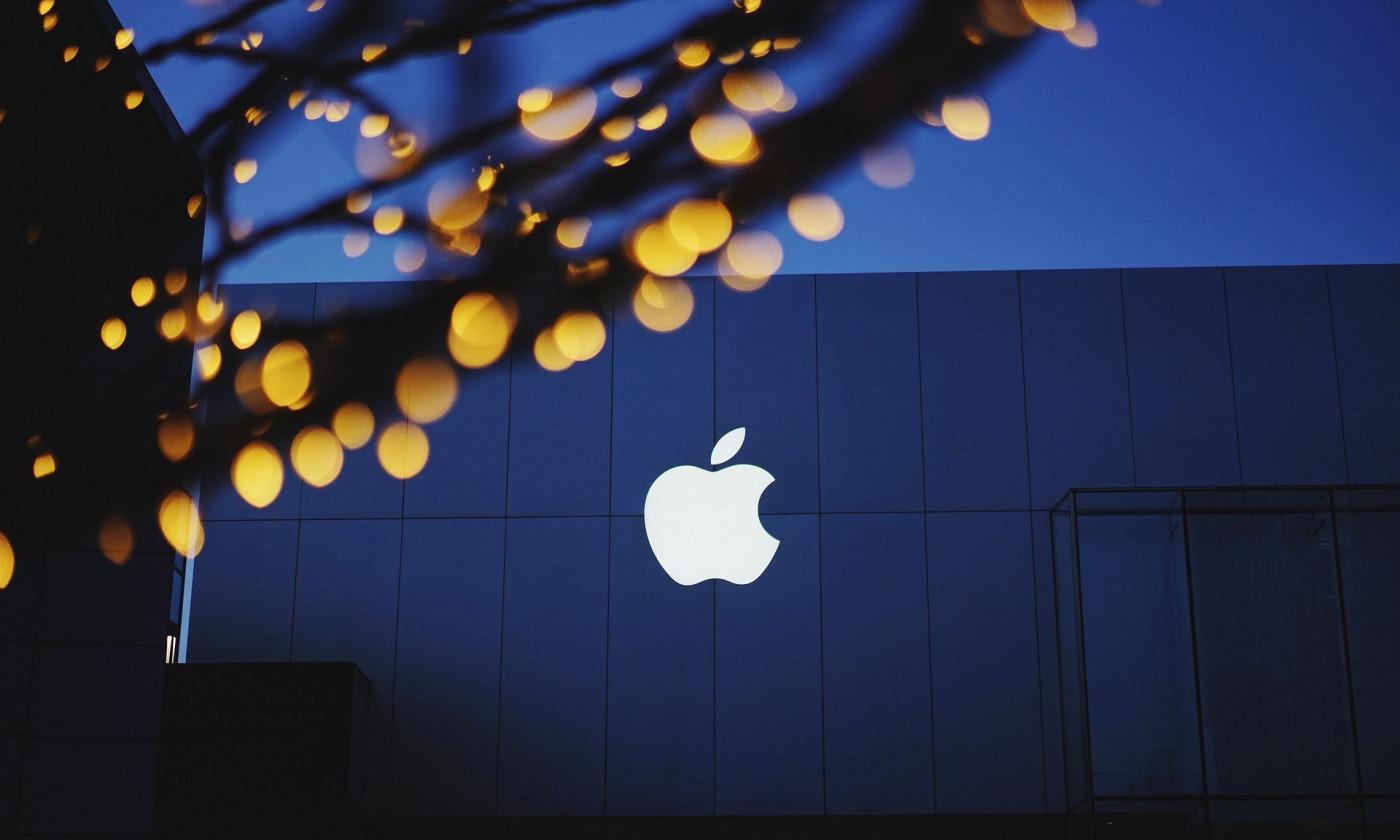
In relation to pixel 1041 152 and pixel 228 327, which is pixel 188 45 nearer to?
pixel 228 327

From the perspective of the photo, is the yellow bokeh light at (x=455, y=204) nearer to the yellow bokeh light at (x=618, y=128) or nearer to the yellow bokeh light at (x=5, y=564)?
the yellow bokeh light at (x=618, y=128)

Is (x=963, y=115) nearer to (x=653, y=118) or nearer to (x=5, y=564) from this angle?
(x=653, y=118)

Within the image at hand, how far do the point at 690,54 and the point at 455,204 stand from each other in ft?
0.95

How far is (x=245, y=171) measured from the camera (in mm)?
1613

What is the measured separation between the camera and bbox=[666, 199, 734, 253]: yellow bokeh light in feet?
3.42

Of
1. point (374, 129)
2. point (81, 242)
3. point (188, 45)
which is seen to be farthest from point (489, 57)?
point (81, 242)

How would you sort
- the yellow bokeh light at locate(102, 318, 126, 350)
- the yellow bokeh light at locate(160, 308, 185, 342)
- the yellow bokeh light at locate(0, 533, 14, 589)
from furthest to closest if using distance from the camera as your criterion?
the yellow bokeh light at locate(102, 318, 126, 350)
the yellow bokeh light at locate(0, 533, 14, 589)
the yellow bokeh light at locate(160, 308, 185, 342)

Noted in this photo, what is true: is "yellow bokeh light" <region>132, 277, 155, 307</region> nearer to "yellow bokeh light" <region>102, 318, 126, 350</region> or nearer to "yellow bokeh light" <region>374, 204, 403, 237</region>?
"yellow bokeh light" <region>102, 318, 126, 350</region>

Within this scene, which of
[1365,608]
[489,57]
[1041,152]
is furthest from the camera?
[1365,608]

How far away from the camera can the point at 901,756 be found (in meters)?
10.5

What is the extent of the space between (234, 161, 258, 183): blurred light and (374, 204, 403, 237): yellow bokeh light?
10.0 inches

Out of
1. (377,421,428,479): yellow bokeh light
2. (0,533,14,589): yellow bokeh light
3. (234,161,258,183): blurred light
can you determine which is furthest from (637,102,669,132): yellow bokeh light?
(377,421,428,479): yellow bokeh light

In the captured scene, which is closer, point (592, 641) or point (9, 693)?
point (9, 693)

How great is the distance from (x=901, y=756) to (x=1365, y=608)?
343 cm
